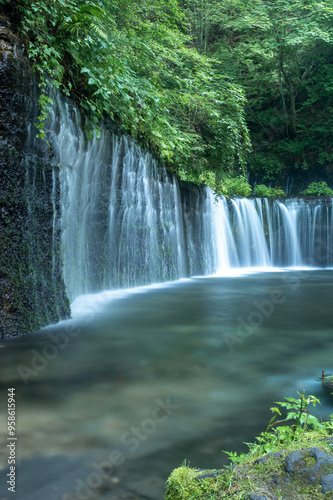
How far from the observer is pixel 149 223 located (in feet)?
39.6

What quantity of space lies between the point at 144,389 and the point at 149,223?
851cm

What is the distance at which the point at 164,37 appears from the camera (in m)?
12.2

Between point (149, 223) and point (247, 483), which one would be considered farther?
point (149, 223)

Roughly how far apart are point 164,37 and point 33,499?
12.5 metres

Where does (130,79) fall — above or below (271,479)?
above

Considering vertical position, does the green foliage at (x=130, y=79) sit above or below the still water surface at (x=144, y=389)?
above

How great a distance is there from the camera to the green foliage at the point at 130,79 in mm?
6055

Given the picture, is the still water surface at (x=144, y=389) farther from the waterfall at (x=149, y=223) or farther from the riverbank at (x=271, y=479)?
the waterfall at (x=149, y=223)

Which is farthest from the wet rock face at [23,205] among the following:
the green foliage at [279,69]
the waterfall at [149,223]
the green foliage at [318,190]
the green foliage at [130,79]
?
the green foliage at [318,190]

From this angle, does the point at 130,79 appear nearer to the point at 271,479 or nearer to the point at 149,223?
the point at 149,223

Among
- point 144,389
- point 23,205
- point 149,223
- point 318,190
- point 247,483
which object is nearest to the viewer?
point 247,483

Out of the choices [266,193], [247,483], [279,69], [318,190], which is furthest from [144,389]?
[279,69]

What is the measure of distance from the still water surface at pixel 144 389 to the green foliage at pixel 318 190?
52.5 feet

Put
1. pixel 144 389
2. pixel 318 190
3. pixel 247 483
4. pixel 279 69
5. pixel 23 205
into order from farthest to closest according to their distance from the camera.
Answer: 1. pixel 279 69
2. pixel 318 190
3. pixel 23 205
4. pixel 144 389
5. pixel 247 483
